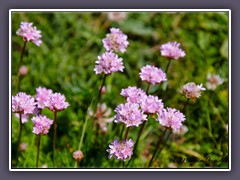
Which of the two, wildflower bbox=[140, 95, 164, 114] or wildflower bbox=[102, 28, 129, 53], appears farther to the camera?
wildflower bbox=[102, 28, 129, 53]

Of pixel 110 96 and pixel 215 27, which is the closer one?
pixel 110 96

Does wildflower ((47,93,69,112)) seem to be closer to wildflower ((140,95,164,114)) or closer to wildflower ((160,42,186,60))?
wildflower ((140,95,164,114))

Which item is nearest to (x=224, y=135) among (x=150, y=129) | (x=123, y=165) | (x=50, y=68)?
(x=150, y=129)

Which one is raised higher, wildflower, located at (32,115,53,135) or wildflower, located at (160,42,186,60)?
wildflower, located at (160,42,186,60)

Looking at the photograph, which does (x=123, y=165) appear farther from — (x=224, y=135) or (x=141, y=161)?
(x=224, y=135)

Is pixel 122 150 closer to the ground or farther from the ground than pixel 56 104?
closer to the ground

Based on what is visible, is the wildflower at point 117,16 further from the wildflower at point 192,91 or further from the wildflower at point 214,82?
→ the wildflower at point 192,91

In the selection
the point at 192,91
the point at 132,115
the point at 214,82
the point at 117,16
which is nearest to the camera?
the point at 132,115

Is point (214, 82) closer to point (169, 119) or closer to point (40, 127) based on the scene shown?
point (169, 119)

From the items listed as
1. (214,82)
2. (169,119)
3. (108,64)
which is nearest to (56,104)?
(108,64)

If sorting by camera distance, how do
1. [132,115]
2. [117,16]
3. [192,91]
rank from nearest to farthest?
[132,115], [192,91], [117,16]

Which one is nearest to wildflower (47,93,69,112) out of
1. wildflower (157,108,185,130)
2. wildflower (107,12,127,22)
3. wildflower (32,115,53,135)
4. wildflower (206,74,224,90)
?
wildflower (32,115,53,135)
